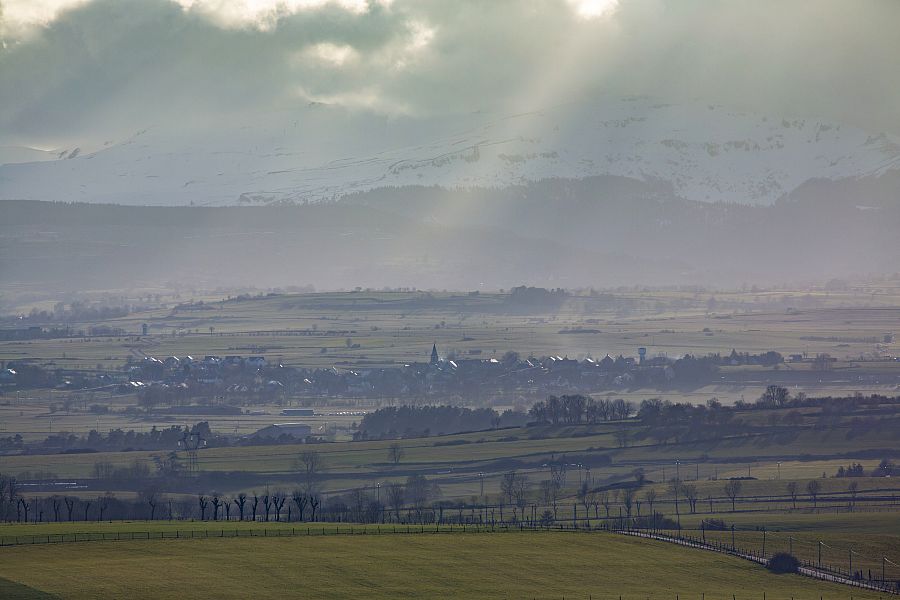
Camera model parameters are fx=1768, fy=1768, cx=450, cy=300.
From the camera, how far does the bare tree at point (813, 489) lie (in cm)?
9169

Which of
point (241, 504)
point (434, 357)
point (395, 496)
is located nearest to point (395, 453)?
point (395, 496)

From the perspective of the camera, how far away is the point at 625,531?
80.6 m

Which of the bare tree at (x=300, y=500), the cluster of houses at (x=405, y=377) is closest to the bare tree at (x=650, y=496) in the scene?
the bare tree at (x=300, y=500)

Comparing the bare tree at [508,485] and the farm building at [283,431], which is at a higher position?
the farm building at [283,431]

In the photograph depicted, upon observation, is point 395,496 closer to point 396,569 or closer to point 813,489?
point 813,489

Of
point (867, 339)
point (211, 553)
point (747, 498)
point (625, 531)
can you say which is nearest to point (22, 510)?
point (211, 553)

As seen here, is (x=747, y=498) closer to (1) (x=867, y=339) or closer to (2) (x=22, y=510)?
(2) (x=22, y=510)

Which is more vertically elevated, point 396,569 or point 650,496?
point 650,496

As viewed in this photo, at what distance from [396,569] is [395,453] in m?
42.3

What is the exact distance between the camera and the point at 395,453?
10875cm

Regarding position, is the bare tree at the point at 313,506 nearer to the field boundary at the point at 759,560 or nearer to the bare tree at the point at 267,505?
the bare tree at the point at 267,505

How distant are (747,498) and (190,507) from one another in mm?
29180

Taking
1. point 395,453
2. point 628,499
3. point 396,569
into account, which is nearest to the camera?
point 396,569

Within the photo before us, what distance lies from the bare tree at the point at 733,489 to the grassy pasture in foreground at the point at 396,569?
57.9 feet
